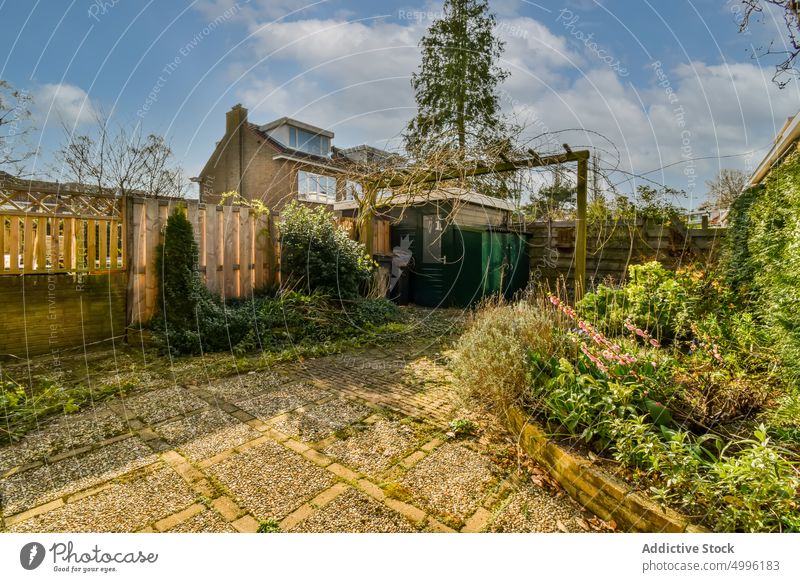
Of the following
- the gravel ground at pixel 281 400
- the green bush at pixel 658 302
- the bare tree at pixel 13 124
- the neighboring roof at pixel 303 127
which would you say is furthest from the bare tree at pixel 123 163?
the green bush at pixel 658 302

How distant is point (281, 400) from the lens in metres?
3.30

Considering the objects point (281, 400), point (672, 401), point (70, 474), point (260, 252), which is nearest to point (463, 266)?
point (260, 252)

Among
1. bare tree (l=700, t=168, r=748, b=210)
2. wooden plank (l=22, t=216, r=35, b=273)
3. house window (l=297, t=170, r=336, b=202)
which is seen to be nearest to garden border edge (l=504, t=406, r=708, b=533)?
bare tree (l=700, t=168, r=748, b=210)

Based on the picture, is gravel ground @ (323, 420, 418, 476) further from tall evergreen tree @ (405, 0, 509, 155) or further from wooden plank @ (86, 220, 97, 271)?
wooden plank @ (86, 220, 97, 271)

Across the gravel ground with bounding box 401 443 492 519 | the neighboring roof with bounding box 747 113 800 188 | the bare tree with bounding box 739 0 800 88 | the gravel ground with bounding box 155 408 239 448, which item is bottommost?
the gravel ground with bounding box 155 408 239 448

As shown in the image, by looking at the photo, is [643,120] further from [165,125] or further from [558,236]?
[558,236]

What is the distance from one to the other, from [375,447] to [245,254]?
14.8 ft

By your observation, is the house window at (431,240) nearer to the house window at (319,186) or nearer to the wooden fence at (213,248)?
the house window at (319,186)

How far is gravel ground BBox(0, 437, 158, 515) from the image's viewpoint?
6.32 feet

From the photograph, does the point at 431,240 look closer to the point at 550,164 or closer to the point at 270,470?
the point at 550,164

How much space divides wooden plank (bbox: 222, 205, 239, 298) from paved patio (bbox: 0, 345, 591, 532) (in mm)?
2706

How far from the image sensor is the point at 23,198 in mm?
4648
